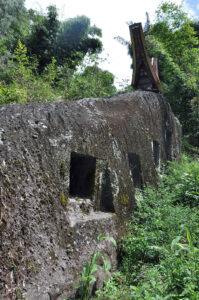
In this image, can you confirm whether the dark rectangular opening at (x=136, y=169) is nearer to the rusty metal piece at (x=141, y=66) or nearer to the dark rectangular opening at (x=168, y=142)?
the dark rectangular opening at (x=168, y=142)

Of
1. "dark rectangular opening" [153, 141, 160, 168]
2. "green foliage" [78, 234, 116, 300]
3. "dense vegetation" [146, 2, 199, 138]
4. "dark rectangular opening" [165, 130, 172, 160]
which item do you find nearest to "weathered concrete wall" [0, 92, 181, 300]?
"green foliage" [78, 234, 116, 300]

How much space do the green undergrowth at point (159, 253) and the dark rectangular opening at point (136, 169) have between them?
23 cm

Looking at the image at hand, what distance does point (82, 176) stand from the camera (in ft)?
12.2

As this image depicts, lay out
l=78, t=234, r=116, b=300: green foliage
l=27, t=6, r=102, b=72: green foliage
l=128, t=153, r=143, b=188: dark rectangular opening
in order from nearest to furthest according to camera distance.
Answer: l=78, t=234, r=116, b=300: green foliage, l=128, t=153, r=143, b=188: dark rectangular opening, l=27, t=6, r=102, b=72: green foliage

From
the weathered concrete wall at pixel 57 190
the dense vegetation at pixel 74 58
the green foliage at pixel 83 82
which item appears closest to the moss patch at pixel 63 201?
the weathered concrete wall at pixel 57 190

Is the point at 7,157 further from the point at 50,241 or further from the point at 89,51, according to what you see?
the point at 89,51

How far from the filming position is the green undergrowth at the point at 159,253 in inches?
93.6

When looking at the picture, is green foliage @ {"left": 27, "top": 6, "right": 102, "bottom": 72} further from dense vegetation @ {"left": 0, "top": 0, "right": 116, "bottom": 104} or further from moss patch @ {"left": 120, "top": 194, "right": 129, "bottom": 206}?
moss patch @ {"left": 120, "top": 194, "right": 129, "bottom": 206}

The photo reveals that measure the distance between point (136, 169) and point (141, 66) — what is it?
4.52 m

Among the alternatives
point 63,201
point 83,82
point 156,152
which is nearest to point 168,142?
point 156,152

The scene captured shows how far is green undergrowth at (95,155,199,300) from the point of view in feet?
7.80

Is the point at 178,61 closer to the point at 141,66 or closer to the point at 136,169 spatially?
the point at 141,66

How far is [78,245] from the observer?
2.93 m

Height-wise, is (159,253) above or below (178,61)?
below
